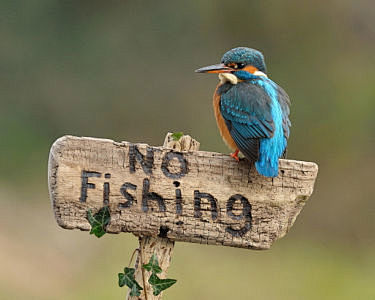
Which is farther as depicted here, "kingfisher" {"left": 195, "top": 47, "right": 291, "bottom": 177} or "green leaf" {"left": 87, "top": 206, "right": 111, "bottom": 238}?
"kingfisher" {"left": 195, "top": 47, "right": 291, "bottom": 177}

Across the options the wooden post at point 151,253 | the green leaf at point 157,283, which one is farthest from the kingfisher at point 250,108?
the green leaf at point 157,283

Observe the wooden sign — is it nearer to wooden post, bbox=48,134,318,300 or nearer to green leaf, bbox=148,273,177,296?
wooden post, bbox=48,134,318,300

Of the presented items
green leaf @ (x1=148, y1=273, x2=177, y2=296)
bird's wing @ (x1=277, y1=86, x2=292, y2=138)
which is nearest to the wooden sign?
green leaf @ (x1=148, y1=273, x2=177, y2=296)

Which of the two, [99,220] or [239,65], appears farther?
[239,65]

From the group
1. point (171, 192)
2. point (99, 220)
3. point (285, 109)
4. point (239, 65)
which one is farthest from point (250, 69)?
point (99, 220)

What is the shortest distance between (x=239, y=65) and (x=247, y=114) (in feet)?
0.62

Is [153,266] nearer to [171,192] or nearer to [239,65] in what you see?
[171,192]

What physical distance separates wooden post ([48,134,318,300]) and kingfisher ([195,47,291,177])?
10cm

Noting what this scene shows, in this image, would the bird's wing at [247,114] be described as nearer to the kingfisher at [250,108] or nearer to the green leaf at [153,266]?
the kingfisher at [250,108]

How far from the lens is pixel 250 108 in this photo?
6.57ft

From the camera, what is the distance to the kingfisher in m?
1.91

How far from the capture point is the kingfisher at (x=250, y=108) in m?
1.91

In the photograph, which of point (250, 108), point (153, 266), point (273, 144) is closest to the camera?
point (153, 266)
